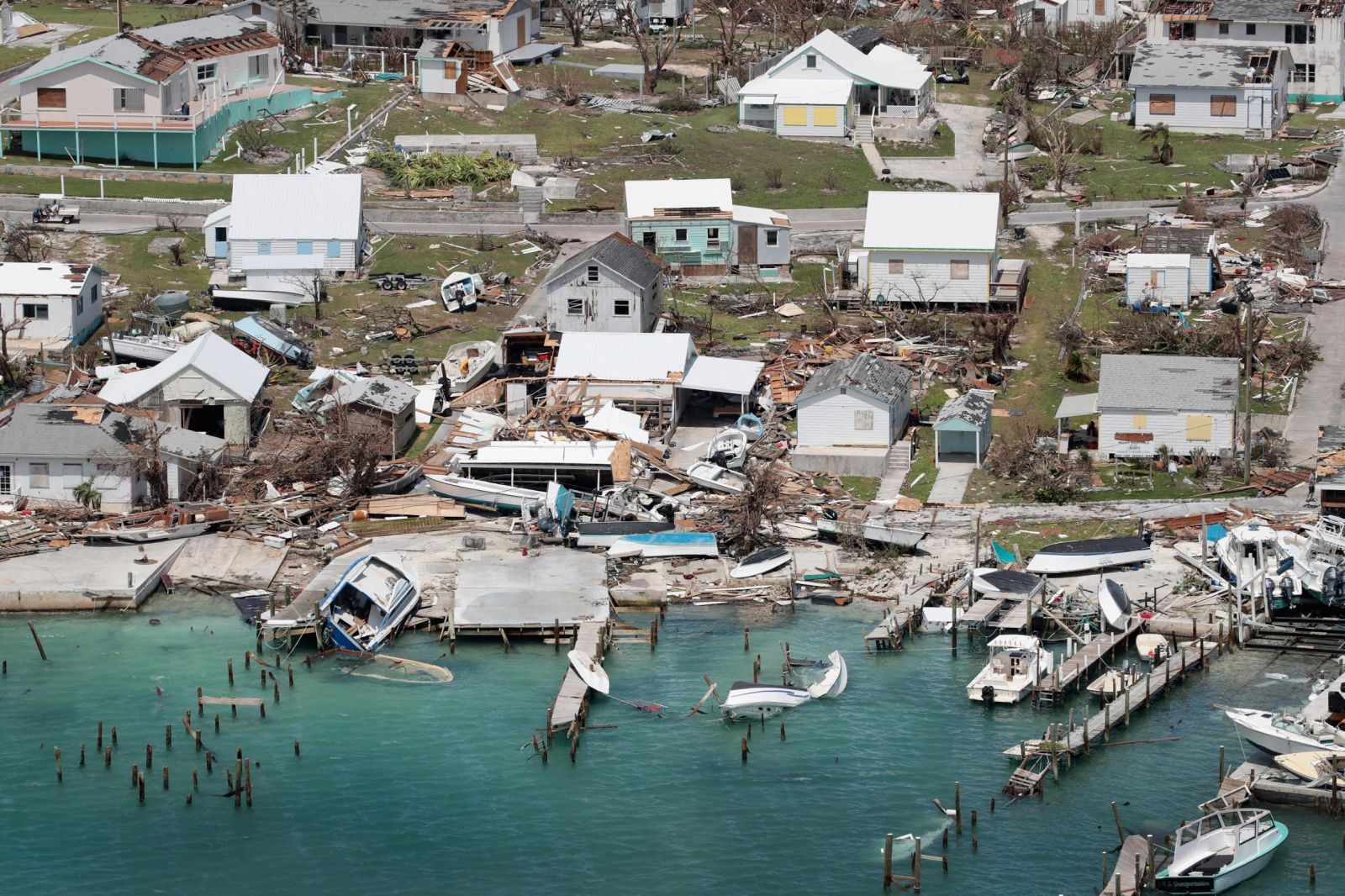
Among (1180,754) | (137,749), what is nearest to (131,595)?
(137,749)

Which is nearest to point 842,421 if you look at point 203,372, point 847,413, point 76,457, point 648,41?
point 847,413

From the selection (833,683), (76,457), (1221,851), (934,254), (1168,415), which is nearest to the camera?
(1221,851)

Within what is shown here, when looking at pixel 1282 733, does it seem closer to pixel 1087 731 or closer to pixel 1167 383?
pixel 1087 731

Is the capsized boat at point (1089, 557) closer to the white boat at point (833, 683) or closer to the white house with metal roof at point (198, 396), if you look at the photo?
the white boat at point (833, 683)

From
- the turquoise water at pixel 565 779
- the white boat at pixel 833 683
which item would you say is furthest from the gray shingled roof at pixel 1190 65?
the white boat at pixel 833 683

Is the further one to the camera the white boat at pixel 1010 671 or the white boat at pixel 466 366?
the white boat at pixel 466 366

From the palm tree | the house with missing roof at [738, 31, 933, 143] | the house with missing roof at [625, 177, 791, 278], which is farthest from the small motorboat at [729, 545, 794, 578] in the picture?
the house with missing roof at [738, 31, 933, 143]
